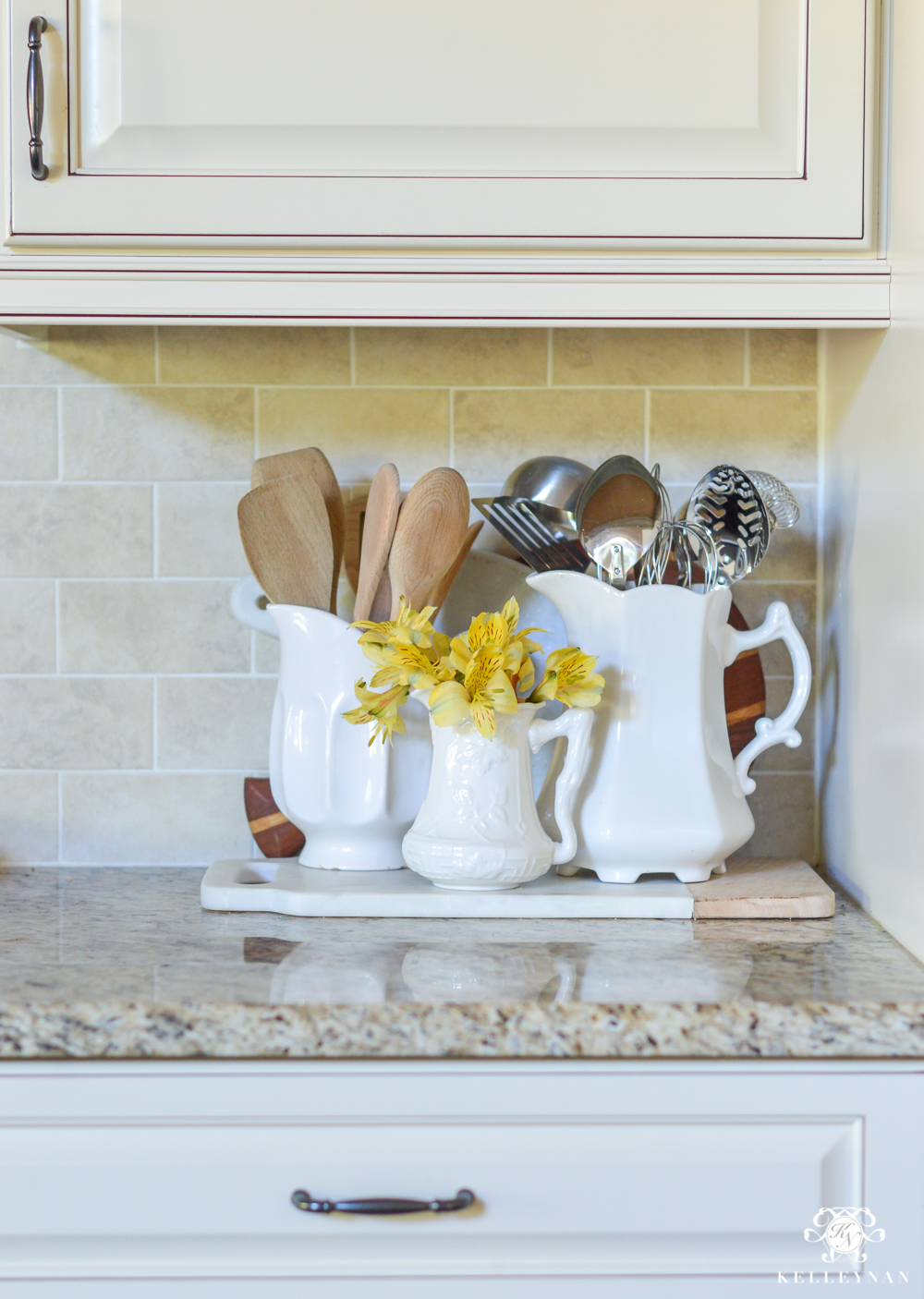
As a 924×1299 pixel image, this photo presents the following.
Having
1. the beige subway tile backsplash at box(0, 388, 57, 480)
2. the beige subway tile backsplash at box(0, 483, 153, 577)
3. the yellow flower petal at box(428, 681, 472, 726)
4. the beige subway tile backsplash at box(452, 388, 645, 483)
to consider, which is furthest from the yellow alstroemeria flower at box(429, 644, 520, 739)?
the beige subway tile backsplash at box(0, 388, 57, 480)

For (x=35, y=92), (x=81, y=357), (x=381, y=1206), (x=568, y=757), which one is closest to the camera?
(x=381, y=1206)

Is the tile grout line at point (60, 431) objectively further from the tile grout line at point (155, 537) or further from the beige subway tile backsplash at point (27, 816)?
the beige subway tile backsplash at point (27, 816)

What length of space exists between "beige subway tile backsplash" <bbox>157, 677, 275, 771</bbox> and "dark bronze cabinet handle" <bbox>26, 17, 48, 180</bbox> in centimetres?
54

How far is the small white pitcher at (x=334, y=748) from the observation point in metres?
1.05

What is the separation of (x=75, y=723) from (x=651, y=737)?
0.63 metres

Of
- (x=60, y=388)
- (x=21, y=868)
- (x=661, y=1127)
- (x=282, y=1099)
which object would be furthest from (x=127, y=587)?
(x=661, y=1127)

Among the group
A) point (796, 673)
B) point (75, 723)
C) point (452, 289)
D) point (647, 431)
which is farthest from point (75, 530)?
point (796, 673)

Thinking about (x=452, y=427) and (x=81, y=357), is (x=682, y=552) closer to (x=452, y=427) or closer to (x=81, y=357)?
(x=452, y=427)

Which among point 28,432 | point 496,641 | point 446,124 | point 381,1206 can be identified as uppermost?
point 446,124

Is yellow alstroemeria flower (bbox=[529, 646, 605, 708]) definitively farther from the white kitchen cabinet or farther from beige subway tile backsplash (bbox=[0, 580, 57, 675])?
beige subway tile backsplash (bbox=[0, 580, 57, 675])

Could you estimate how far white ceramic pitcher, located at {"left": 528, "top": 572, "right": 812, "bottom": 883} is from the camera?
3.31 ft

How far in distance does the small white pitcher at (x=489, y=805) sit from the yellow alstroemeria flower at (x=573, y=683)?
2 cm

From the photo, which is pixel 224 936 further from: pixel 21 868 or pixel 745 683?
pixel 745 683

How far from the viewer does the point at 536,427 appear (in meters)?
1.23
